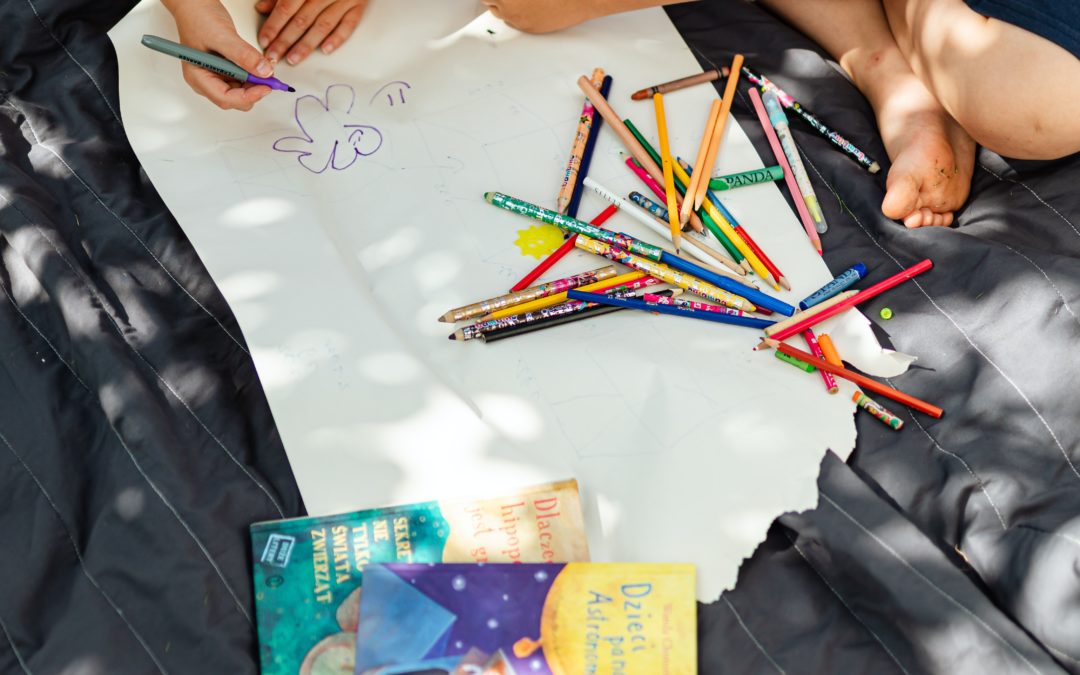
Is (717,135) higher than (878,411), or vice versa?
(717,135)

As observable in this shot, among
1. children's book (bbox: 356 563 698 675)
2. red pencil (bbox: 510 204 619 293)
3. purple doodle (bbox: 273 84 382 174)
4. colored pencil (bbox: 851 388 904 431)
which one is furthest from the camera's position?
purple doodle (bbox: 273 84 382 174)

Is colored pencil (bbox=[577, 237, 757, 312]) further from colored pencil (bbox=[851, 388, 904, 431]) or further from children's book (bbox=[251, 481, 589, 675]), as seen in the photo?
children's book (bbox=[251, 481, 589, 675])

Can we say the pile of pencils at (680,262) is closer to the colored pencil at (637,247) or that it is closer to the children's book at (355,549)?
the colored pencil at (637,247)

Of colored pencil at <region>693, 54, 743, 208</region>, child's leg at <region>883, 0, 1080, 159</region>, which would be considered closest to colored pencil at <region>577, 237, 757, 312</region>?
colored pencil at <region>693, 54, 743, 208</region>

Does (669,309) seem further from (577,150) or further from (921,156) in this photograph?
(921,156)

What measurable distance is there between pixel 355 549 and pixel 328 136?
20.7 inches

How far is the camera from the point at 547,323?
0.96 m

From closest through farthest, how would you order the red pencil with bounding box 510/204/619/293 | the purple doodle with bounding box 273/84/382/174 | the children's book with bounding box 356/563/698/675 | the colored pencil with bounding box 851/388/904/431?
the children's book with bounding box 356/563/698/675 < the colored pencil with bounding box 851/388/904/431 < the red pencil with bounding box 510/204/619/293 < the purple doodle with bounding box 273/84/382/174

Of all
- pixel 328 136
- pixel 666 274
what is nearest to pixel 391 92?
pixel 328 136

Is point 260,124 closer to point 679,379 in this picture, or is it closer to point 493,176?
point 493,176

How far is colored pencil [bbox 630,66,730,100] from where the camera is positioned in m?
1.14

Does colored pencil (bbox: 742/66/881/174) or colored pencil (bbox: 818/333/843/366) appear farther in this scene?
colored pencil (bbox: 742/66/881/174)

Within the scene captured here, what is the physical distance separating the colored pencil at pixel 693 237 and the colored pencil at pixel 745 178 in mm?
71

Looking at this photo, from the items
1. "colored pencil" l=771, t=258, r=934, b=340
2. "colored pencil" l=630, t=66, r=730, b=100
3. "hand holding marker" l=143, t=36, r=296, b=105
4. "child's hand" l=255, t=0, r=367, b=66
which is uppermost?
"hand holding marker" l=143, t=36, r=296, b=105
